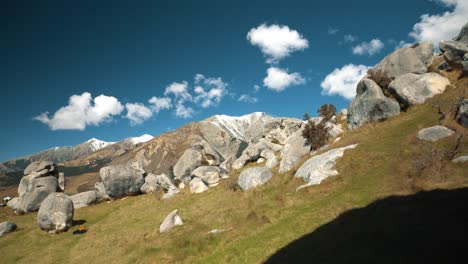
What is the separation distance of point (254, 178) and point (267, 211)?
11673 mm

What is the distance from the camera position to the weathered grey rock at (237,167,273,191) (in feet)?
112

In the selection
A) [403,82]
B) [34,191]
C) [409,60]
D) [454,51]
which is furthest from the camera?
[34,191]

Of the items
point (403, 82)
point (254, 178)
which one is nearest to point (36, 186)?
point (254, 178)

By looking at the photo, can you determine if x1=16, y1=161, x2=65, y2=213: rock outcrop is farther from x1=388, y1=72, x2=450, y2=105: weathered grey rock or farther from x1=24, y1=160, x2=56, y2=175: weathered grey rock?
x1=388, y1=72, x2=450, y2=105: weathered grey rock

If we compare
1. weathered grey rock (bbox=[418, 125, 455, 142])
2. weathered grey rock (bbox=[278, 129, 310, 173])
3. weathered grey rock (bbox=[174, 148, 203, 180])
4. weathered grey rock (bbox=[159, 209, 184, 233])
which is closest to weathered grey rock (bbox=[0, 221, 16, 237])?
weathered grey rock (bbox=[159, 209, 184, 233])

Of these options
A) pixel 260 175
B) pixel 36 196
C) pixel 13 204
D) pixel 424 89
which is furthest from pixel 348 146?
pixel 13 204

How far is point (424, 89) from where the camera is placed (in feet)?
113

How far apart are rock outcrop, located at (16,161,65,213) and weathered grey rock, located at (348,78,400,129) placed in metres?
55.2

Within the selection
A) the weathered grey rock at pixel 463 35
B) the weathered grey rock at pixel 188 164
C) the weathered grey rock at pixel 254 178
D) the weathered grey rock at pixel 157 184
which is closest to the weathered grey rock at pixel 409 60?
the weathered grey rock at pixel 463 35

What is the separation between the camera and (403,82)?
36188 millimetres

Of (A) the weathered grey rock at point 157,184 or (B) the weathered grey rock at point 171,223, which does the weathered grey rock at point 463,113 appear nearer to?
(B) the weathered grey rock at point 171,223

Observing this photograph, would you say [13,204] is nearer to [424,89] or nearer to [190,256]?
[190,256]

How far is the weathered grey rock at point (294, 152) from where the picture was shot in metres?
35.5

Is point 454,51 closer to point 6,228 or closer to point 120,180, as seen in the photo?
point 120,180
